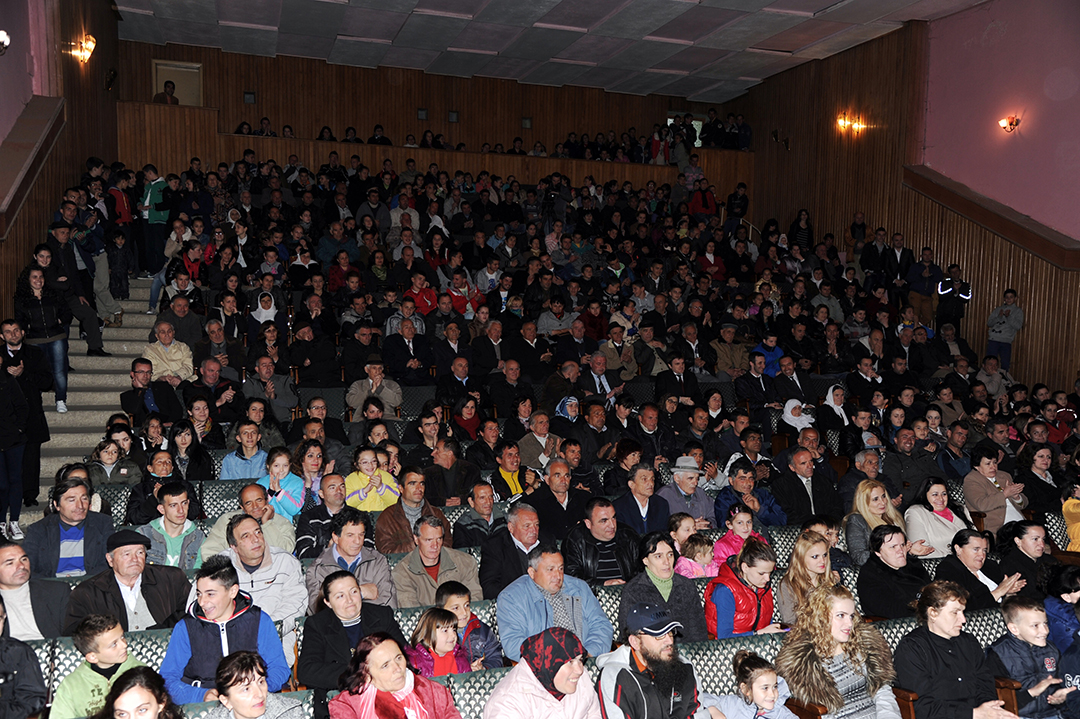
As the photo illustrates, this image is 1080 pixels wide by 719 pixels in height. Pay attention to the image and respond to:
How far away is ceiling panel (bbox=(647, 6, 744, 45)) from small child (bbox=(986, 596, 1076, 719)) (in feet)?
30.3

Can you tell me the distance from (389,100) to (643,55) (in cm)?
470

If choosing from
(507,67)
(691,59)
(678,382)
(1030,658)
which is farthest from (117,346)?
(691,59)

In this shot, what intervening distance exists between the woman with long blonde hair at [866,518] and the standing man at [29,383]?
5.42 meters

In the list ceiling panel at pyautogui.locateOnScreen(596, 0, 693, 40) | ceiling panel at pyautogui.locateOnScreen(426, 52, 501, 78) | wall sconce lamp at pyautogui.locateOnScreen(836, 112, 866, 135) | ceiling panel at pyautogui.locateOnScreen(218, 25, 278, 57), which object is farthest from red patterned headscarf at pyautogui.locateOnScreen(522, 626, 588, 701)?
ceiling panel at pyautogui.locateOnScreen(426, 52, 501, 78)

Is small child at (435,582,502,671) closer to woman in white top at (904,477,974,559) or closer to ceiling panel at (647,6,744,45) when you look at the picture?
woman in white top at (904,477,974,559)

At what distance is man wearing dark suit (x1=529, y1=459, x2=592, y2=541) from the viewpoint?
17.4ft

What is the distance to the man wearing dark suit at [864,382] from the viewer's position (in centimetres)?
872

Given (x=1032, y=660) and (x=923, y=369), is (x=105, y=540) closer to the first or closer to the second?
(x=1032, y=660)

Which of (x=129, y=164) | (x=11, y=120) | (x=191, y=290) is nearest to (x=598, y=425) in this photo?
(x=191, y=290)

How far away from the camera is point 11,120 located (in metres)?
7.88

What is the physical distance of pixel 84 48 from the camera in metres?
9.88

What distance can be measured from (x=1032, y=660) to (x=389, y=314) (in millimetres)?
6398

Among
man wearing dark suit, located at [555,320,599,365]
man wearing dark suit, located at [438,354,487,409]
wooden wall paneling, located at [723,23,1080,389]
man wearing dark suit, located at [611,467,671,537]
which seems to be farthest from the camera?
wooden wall paneling, located at [723,23,1080,389]

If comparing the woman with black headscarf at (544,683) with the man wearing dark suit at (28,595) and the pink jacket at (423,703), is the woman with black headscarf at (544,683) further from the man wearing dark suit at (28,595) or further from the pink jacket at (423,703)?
the man wearing dark suit at (28,595)
